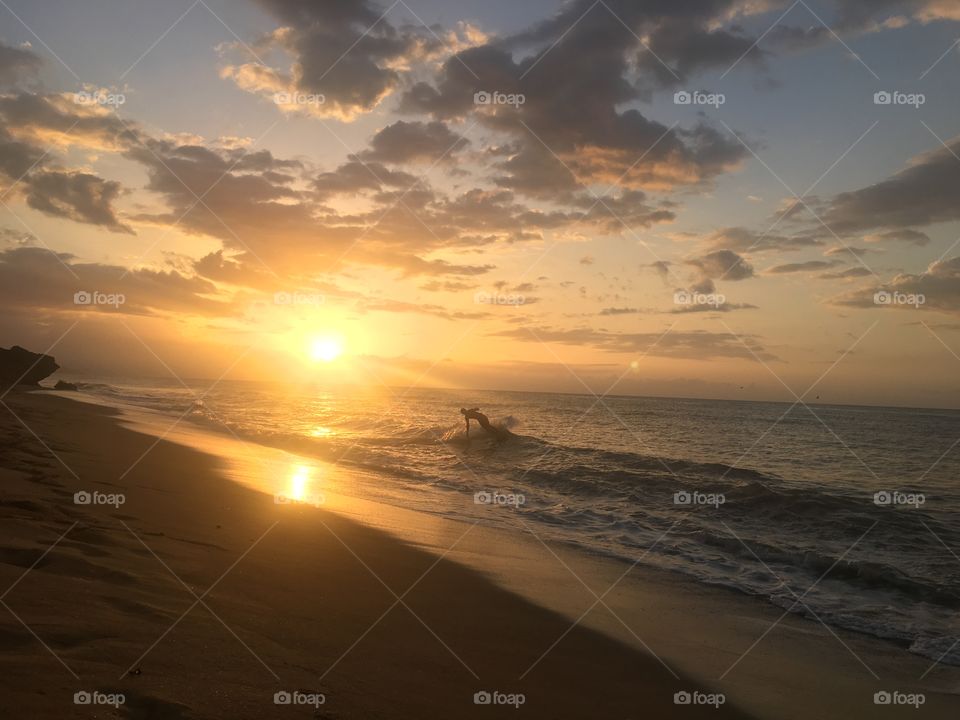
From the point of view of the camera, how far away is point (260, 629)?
5.79 meters

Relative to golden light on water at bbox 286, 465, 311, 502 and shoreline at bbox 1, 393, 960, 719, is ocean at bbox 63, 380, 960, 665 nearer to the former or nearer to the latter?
shoreline at bbox 1, 393, 960, 719

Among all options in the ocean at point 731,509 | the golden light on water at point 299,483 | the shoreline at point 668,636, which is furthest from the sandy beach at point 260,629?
the ocean at point 731,509

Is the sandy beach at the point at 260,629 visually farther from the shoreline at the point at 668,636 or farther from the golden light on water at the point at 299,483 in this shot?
the golden light on water at the point at 299,483

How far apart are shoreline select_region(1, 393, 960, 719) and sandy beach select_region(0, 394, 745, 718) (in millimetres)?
69

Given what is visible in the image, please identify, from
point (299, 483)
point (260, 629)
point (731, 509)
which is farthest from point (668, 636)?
point (299, 483)

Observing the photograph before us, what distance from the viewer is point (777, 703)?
6297 millimetres

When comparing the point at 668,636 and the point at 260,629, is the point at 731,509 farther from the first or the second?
the point at 260,629

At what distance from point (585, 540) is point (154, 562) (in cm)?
923

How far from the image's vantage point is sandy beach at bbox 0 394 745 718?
4309mm

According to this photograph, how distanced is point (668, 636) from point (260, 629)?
5.36 m

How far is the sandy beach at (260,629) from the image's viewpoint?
4.31 metres

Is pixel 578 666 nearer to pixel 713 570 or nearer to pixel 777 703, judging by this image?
pixel 777 703

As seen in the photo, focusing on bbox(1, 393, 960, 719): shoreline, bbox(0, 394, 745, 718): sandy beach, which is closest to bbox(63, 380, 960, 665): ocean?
bbox(1, 393, 960, 719): shoreline

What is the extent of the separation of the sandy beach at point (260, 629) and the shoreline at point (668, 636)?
2.7 inches
